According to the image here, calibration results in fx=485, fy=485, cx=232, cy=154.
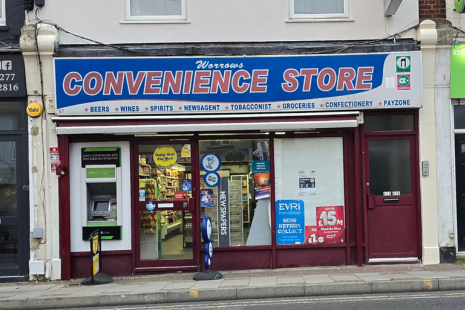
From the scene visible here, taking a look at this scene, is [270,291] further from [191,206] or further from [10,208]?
[10,208]

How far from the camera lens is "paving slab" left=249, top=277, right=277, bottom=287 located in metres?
8.02

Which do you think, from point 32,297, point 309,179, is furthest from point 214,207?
point 32,297

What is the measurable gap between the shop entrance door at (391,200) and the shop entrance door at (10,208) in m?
6.83

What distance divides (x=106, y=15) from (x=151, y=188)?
3.52 m

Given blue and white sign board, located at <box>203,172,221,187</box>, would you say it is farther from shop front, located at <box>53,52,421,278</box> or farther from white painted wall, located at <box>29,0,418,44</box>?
white painted wall, located at <box>29,0,418,44</box>

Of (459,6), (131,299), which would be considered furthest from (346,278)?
(459,6)

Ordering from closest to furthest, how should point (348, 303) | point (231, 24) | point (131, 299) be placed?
1. point (348, 303)
2. point (131, 299)
3. point (231, 24)

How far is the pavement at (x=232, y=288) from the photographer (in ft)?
25.3

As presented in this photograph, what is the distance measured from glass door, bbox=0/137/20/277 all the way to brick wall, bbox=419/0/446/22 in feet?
27.6

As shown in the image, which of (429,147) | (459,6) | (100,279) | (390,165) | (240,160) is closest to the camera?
(100,279)

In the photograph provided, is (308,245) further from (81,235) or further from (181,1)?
(181,1)

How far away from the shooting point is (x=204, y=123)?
366 inches

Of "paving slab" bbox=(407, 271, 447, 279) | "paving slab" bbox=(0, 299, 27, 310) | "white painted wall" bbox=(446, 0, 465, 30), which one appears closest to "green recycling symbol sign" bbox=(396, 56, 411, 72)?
"white painted wall" bbox=(446, 0, 465, 30)

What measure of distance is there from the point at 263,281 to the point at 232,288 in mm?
731
